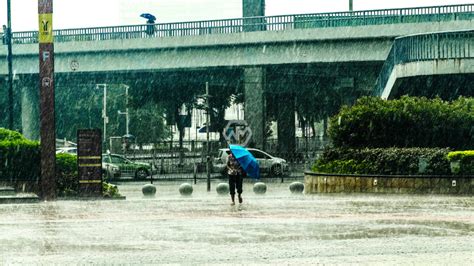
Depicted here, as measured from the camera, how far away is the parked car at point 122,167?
182 ft

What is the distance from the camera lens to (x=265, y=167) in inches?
2195

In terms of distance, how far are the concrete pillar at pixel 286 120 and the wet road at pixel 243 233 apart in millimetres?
51401

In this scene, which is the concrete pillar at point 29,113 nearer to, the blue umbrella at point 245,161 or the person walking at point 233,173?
the person walking at point 233,173

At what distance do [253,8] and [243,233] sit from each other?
170 ft

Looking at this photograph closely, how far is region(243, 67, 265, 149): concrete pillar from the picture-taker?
63188 millimetres

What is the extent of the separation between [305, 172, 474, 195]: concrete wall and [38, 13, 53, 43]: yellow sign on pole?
9704 millimetres

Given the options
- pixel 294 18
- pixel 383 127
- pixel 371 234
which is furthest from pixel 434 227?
pixel 294 18

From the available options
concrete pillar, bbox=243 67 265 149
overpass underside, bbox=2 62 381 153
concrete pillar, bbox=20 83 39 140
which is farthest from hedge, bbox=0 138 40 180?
concrete pillar, bbox=20 83 39 140

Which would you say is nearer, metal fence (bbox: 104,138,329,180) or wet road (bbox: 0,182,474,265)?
wet road (bbox: 0,182,474,265)

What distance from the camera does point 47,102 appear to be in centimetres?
3036

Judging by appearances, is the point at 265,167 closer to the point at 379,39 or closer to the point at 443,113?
the point at 379,39

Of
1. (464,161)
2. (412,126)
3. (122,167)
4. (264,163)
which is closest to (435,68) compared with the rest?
(412,126)

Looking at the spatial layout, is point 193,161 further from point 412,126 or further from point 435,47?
point 412,126

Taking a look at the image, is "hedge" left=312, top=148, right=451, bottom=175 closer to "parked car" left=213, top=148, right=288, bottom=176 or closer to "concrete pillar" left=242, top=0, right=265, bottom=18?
"parked car" left=213, top=148, right=288, bottom=176
